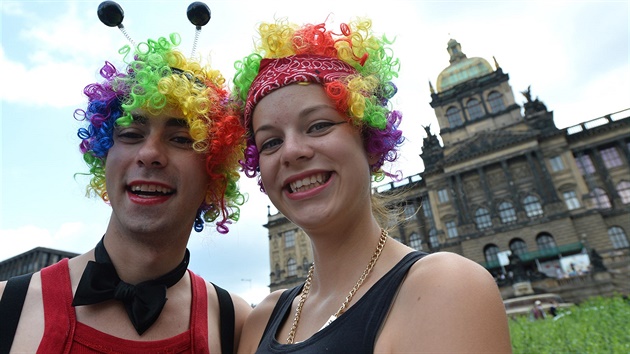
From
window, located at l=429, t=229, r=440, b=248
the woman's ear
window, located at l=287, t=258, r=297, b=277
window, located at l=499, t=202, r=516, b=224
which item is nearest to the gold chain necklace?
the woman's ear

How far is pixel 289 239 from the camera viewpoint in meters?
52.0

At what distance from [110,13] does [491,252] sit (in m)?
A: 38.8

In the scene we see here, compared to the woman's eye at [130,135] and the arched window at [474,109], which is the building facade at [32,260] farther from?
the arched window at [474,109]

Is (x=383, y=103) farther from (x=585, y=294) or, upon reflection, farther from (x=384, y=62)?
(x=585, y=294)

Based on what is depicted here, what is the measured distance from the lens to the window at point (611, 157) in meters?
34.9

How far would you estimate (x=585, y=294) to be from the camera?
23172 mm

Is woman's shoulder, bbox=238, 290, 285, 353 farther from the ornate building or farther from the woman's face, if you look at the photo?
the ornate building

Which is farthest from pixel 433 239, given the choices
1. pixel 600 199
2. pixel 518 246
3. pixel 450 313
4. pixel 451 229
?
pixel 450 313

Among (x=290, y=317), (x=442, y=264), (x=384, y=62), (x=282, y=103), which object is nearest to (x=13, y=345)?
(x=290, y=317)

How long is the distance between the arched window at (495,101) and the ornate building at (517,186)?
0.10 meters

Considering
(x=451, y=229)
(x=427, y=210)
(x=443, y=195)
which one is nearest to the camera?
(x=451, y=229)

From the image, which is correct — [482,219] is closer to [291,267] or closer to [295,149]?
[291,267]

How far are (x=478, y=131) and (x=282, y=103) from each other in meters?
42.6

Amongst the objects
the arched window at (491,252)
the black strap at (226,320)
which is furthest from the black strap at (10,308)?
the arched window at (491,252)
